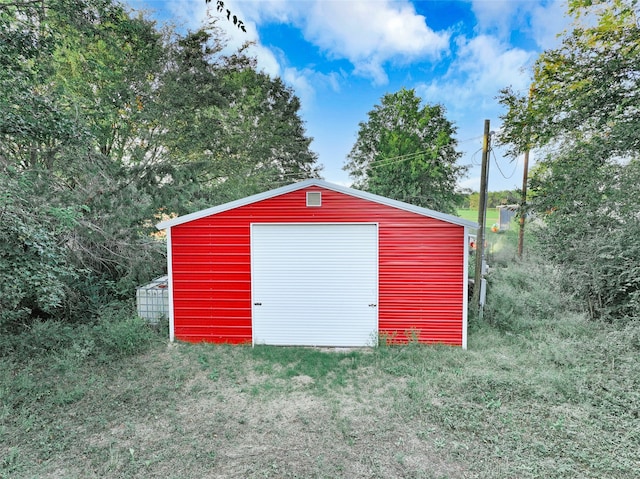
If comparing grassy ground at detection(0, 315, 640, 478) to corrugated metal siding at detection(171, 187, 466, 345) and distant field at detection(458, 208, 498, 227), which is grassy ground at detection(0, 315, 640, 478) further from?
distant field at detection(458, 208, 498, 227)

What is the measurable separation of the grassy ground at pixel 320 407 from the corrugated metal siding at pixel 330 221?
46cm

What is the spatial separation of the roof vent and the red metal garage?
0.06 ft

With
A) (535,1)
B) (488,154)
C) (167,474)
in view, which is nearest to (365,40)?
(535,1)

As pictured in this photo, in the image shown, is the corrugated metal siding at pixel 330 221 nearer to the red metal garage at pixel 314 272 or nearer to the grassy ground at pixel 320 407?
the red metal garage at pixel 314 272

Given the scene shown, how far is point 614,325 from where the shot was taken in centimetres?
609

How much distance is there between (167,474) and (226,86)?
13147 millimetres

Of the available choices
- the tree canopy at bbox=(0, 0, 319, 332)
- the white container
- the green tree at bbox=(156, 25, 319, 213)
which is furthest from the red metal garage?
the green tree at bbox=(156, 25, 319, 213)

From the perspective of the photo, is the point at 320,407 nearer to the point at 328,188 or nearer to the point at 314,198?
the point at 314,198

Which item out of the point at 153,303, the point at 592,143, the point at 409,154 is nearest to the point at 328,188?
the point at 153,303

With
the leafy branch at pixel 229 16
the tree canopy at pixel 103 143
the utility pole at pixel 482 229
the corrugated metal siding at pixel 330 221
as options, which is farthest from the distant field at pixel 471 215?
the leafy branch at pixel 229 16

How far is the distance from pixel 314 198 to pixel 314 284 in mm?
1605

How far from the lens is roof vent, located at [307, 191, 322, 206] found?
5801mm

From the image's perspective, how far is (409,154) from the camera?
1692cm

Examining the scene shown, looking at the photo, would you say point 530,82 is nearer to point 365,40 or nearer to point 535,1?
point 535,1
